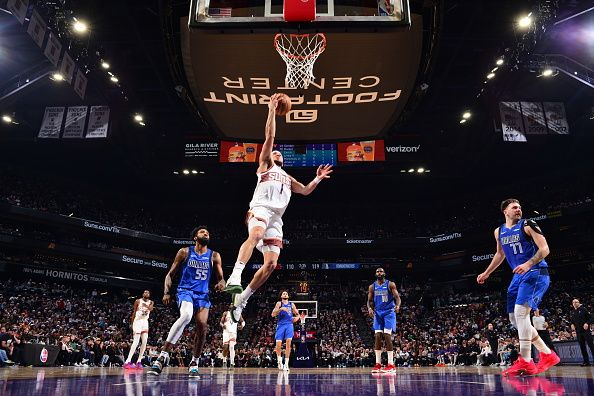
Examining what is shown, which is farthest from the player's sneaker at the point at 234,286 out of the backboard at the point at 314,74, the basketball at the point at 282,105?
the backboard at the point at 314,74

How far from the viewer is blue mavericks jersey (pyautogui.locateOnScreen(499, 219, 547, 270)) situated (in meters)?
Result: 6.32

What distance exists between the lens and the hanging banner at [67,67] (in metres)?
18.1

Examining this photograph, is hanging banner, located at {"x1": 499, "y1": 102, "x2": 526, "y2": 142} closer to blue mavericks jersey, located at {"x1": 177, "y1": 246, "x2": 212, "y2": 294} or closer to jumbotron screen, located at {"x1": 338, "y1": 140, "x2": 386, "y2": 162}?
jumbotron screen, located at {"x1": 338, "y1": 140, "x2": 386, "y2": 162}

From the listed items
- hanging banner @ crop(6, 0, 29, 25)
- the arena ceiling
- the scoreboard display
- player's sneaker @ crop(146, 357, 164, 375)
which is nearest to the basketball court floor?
player's sneaker @ crop(146, 357, 164, 375)

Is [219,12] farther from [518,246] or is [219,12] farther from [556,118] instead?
[556,118]

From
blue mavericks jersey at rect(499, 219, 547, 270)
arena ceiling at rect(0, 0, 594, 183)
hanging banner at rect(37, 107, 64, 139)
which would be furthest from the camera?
hanging banner at rect(37, 107, 64, 139)

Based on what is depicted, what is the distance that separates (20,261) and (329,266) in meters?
22.6

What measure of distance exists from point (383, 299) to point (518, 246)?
4.08 meters

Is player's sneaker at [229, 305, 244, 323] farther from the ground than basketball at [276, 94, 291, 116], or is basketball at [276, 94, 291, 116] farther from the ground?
basketball at [276, 94, 291, 116]

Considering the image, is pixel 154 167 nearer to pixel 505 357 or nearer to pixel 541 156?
pixel 505 357

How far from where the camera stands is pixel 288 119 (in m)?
17.1

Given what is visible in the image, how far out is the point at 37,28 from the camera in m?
15.7

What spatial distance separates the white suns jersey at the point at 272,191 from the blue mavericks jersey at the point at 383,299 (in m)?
5.10

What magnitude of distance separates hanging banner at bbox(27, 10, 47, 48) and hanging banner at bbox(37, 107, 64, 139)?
→ 845 centimetres
